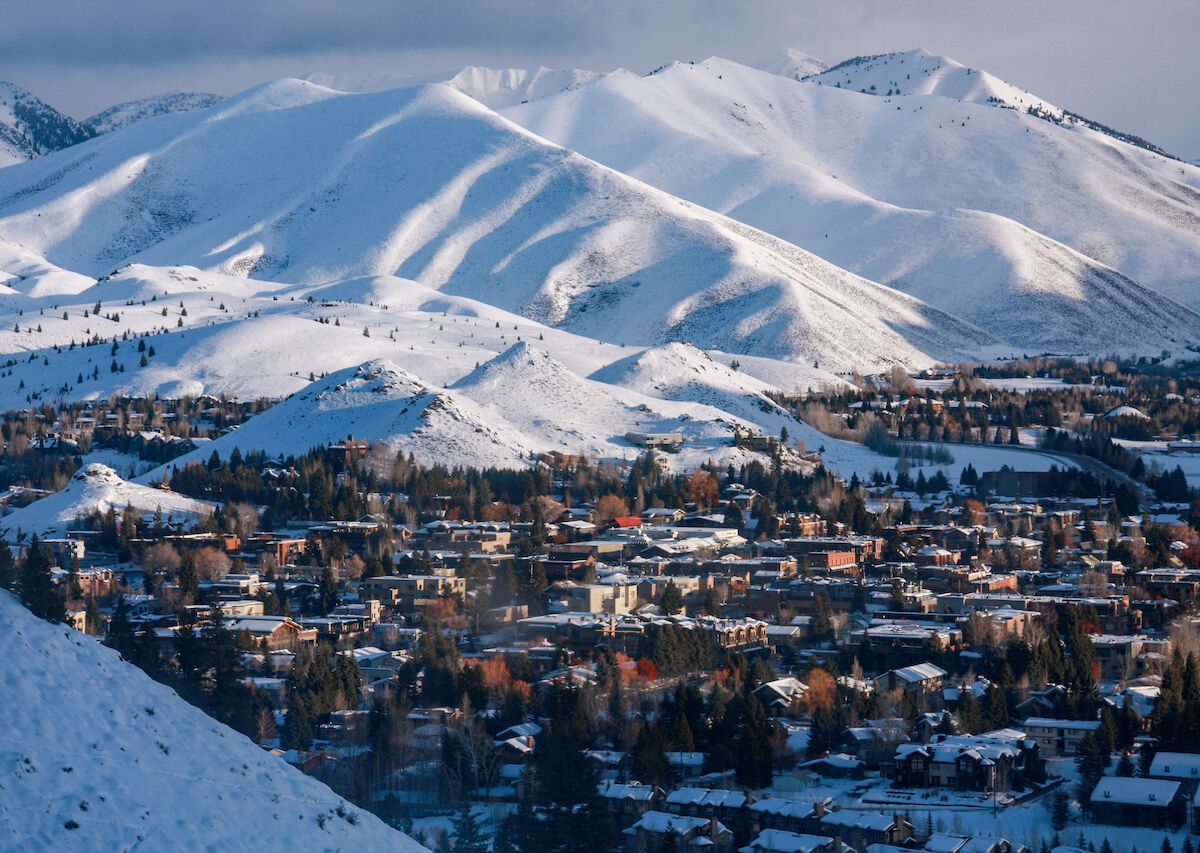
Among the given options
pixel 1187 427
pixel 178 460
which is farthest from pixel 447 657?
pixel 1187 427

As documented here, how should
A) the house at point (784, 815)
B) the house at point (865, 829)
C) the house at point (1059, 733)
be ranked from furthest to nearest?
the house at point (1059, 733) → the house at point (784, 815) → the house at point (865, 829)

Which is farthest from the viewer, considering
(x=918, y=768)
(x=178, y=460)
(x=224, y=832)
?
(x=178, y=460)

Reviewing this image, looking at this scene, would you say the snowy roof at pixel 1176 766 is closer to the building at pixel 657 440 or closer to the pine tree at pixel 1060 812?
the pine tree at pixel 1060 812

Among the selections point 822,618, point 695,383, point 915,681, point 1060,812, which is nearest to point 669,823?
point 1060,812

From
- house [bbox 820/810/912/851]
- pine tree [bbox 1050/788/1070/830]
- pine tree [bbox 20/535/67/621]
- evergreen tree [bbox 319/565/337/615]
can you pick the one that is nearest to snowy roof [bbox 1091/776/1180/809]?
pine tree [bbox 1050/788/1070/830]

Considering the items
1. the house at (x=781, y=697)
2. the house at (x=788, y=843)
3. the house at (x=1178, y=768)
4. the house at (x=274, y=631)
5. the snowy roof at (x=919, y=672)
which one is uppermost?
the house at (x=274, y=631)

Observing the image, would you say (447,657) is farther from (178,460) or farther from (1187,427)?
(1187,427)

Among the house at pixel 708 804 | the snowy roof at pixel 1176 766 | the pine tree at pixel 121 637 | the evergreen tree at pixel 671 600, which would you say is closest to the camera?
the pine tree at pixel 121 637

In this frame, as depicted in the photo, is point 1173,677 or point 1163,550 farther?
point 1163,550

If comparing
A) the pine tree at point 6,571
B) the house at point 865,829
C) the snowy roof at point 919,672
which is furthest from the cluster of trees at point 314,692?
the pine tree at point 6,571
